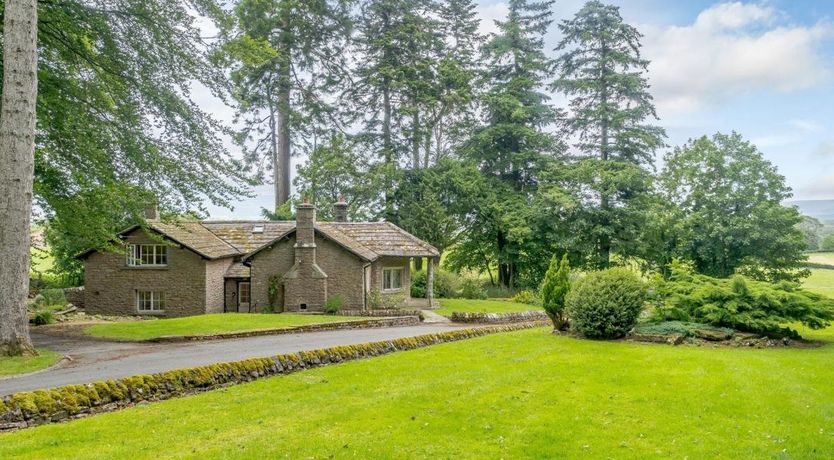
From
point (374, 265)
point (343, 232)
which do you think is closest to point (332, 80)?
point (343, 232)

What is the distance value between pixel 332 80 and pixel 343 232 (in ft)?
46.8

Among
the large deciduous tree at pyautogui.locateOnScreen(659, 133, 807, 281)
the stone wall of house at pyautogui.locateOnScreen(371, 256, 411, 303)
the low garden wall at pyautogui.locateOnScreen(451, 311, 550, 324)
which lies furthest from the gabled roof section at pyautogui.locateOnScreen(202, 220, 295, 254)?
the large deciduous tree at pyautogui.locateOnScreen(659, 133, 807, 281)

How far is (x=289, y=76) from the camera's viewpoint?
136 ft

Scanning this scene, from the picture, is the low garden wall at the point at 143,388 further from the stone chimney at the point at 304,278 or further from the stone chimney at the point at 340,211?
the stone chimney at the point at 340,211

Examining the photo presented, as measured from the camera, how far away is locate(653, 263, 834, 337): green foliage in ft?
54.9

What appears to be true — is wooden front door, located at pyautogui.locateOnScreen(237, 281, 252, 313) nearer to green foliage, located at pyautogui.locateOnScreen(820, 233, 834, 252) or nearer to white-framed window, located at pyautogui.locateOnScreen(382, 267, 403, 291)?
white-framed window, located at pyautogui.locateOnScreen(382, 267, 403, 291)

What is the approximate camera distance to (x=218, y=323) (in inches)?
922

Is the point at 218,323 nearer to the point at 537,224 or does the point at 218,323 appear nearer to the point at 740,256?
the point at 537,224

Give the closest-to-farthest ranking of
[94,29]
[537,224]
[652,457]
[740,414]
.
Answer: [652,457] < [740,414] < [94,29] < [537,224]

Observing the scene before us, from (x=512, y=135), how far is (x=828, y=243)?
27919mm

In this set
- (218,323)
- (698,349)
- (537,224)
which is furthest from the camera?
(537,224)

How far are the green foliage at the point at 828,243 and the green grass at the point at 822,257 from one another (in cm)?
91

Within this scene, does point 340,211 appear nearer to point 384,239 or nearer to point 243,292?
point 384,239

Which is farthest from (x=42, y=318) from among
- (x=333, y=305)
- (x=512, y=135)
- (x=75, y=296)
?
(x=512, y=135)
